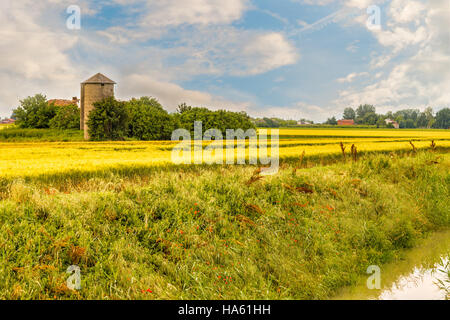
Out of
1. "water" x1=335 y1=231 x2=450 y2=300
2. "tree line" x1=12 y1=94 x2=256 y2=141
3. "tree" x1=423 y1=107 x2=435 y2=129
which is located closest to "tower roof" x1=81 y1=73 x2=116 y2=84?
"tree line" x1=12 y1=94 x2=256 y2=141

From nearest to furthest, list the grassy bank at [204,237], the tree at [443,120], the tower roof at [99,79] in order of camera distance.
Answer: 1. the grassy bank at [204,237]
2. the tower roof at [99,79]
3. the tree at [443,120]

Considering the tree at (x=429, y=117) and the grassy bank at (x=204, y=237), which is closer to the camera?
the grassy bank at (x=204, y=237)

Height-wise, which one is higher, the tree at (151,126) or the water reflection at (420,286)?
the tree at (151,126)

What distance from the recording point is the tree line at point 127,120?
39.0 meters

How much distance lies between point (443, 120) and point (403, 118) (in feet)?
27.5

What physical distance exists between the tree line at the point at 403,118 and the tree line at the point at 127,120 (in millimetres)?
29753

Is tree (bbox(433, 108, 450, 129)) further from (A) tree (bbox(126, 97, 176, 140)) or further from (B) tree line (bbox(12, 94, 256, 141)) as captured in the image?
(A) tree (bbox(126, 97, 176, 140))

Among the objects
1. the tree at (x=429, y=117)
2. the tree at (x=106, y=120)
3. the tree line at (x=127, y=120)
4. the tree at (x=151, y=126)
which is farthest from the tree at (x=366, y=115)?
the tree at (x=106, y=120)

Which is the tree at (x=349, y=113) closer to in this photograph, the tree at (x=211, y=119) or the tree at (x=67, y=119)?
the tree at (x=211, y=119)

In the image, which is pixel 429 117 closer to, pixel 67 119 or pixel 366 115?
pixel 366 115

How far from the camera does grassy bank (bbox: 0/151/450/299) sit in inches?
163
